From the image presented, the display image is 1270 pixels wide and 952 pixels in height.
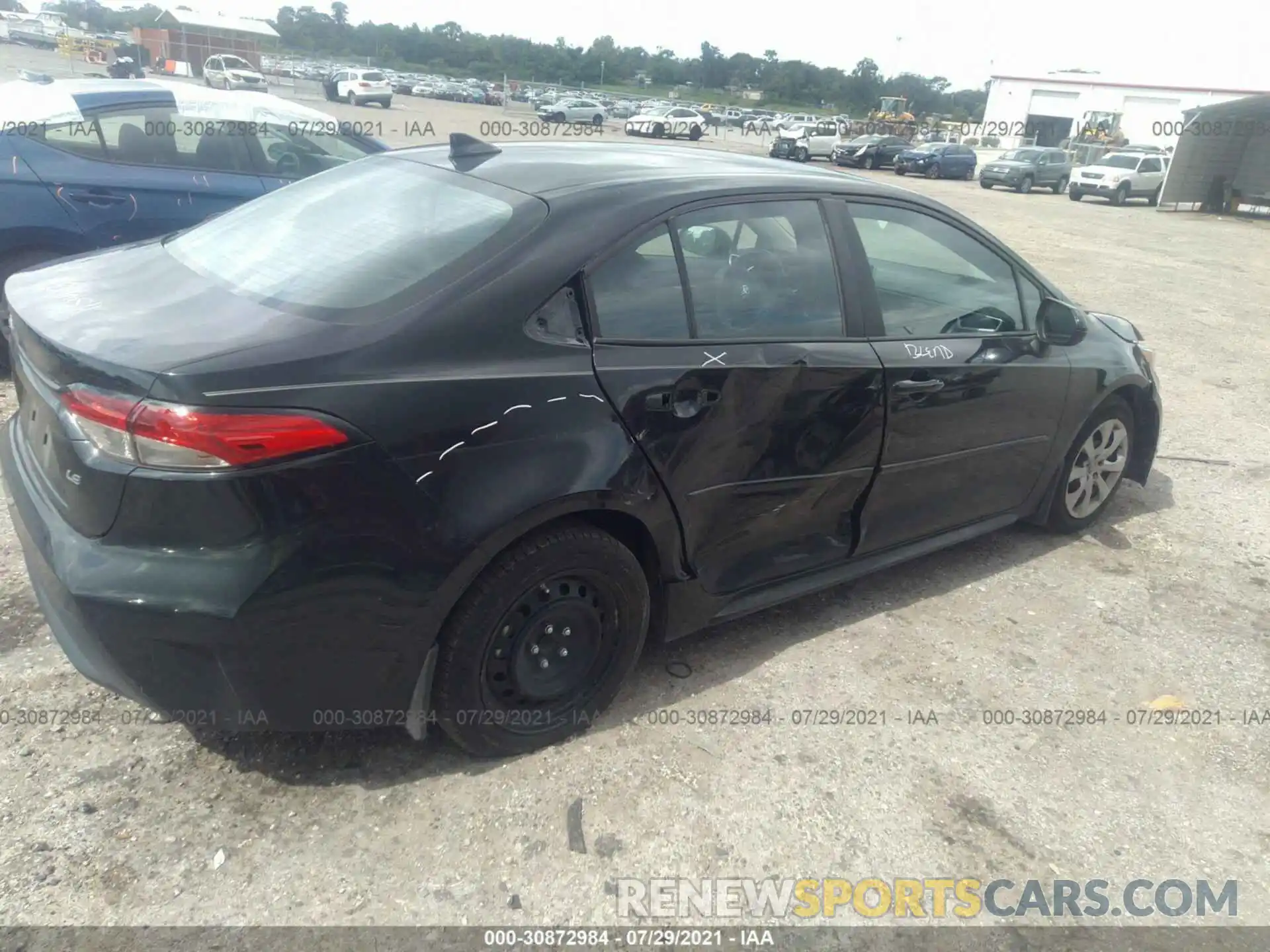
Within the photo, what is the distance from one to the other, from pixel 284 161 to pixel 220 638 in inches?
193

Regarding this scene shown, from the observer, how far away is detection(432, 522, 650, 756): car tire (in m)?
2.56

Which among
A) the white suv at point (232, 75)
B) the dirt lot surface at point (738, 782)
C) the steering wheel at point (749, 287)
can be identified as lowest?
the white suv at point (232, 75)

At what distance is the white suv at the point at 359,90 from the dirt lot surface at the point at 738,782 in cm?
4316

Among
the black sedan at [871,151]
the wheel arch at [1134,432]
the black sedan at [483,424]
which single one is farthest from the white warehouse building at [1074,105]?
the black sedan at [483,424]

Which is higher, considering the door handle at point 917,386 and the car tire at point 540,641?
the door handle at point 917,386

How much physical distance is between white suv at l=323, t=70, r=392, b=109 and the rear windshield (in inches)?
1699

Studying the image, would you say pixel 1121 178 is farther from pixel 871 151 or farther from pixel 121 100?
pixel 121 100

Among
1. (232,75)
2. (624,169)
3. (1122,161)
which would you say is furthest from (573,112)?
(624,169)

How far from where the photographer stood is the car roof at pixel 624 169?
2992mm

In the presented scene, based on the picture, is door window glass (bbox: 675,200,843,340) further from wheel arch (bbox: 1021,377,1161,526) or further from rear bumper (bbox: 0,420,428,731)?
wheel arch (bbox: 1021,377,1161,526)

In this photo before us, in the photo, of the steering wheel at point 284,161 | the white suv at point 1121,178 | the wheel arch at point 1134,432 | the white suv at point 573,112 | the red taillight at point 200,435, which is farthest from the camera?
the white suv at point 573,112

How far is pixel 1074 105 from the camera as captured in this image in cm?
5206

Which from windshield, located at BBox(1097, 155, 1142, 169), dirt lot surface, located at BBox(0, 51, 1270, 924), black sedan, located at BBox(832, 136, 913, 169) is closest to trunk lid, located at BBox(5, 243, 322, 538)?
dirt lot surface, located at BBox(0, 51, 1270, 924)

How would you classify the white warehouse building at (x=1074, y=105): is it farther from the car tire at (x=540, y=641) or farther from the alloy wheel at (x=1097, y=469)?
the car tire at (x=540, y=641)
